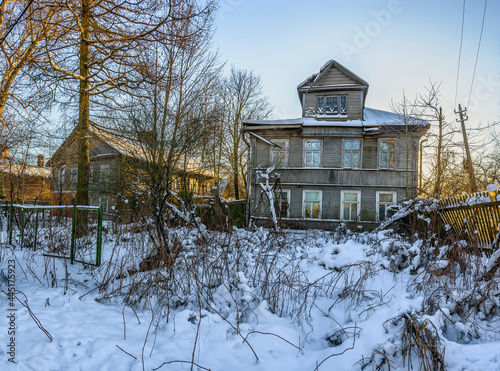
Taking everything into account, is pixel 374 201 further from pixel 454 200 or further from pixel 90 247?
pixel 90 247

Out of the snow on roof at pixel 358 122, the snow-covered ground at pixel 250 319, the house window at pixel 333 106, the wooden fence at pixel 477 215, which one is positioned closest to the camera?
the snow-covered ground at pixel 250 319

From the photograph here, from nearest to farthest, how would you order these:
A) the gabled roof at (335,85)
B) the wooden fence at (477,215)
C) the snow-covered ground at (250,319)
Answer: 1. the snow-covered ground at (250,319)
2. the wooden fence at (477,215)
3. the gabled roof at (335,85)

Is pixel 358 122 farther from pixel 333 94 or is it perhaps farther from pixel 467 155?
pixel 467 155

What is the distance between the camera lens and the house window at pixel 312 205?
1678 cm

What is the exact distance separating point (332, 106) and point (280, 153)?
162 inches

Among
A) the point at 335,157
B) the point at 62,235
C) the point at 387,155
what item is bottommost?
the point at 62,235

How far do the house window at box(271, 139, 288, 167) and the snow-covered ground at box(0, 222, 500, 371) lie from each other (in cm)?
1240

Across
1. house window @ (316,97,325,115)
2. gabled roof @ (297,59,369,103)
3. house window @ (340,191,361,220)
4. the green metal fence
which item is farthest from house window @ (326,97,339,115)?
the green metal fence

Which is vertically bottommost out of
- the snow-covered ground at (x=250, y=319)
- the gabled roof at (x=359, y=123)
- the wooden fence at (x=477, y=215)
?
the snow-covered ground at (x=250, y=319)

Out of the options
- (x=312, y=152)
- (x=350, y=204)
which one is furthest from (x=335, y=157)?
(x=350, y=204)

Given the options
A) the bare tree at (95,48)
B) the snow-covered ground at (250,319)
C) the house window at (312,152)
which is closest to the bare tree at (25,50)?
the bare tree at (95,48)

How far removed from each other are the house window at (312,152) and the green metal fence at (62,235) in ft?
40.6

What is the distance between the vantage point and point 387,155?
16.6m

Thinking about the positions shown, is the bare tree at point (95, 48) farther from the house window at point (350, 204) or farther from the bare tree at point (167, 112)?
the house window at point (350, 204)
